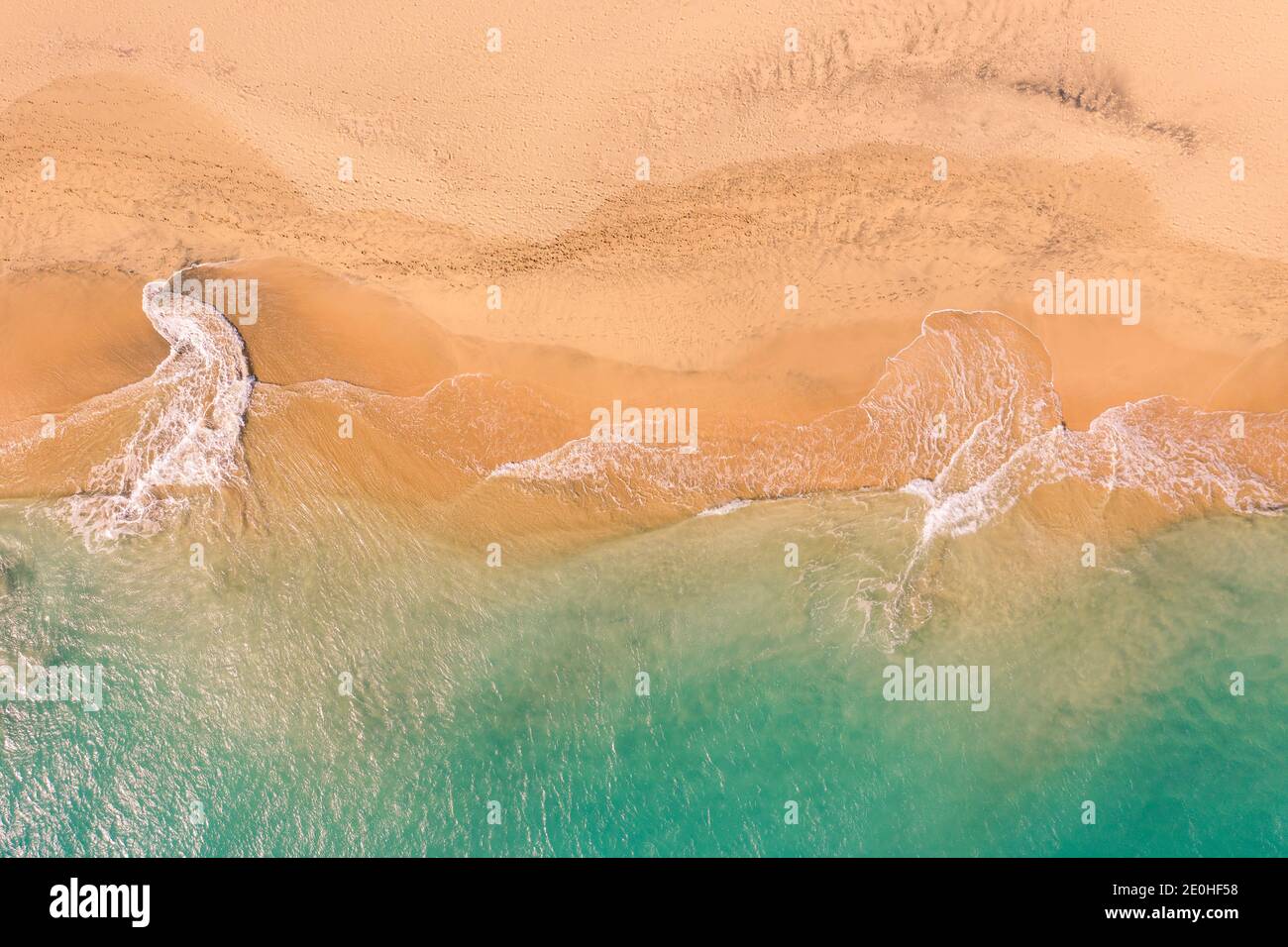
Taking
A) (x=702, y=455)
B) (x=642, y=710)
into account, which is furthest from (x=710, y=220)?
(x=642, y=710)

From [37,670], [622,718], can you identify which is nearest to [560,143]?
[622,718]

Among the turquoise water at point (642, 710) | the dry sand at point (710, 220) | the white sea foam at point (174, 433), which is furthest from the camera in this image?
the dry sand at point (710, 220)

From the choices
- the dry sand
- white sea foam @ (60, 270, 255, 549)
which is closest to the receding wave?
white sea foam @ (60, 270, 255, 549)

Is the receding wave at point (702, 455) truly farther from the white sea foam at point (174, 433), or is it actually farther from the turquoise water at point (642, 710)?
the turquoise water at point (642, 710)

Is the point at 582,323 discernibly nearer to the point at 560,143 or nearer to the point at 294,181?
the point at 560,143

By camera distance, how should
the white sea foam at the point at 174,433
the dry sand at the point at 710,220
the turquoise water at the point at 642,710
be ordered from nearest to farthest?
the turquoise water at the point at 642,710 < the white sea foam at the point at 174,433 < the dry sand at the point at 710,220

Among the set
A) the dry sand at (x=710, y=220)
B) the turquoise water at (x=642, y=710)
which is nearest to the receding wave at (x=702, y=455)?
the dry sand at (x=710, y=220)

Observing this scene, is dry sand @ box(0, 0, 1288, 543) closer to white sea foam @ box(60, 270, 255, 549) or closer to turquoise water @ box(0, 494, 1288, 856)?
white sea foam @ box(60, 270, 255, 549)

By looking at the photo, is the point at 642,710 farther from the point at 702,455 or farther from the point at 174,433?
the point at 174,433
